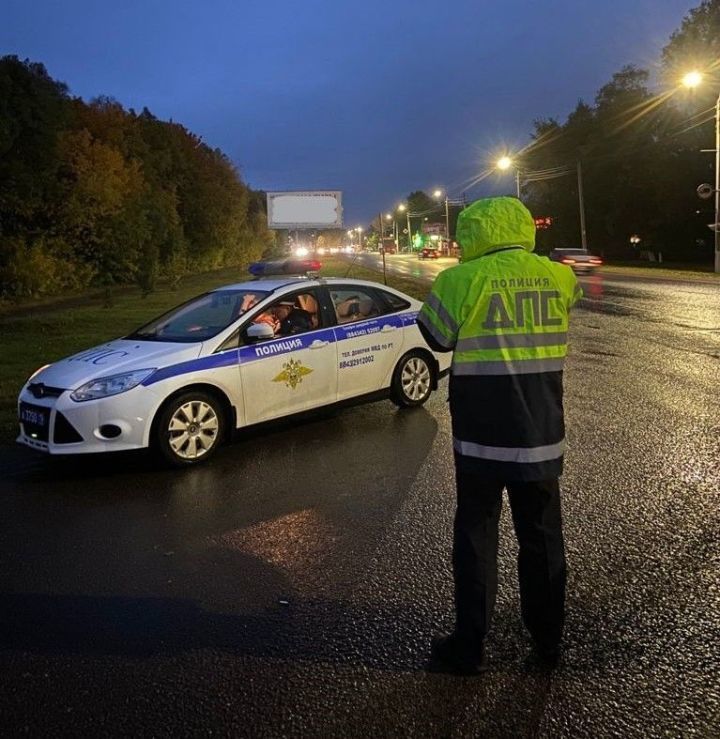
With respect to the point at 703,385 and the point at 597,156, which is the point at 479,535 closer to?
the point at 703,385

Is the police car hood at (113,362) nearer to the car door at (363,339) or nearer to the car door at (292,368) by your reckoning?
the car door at (292,368)

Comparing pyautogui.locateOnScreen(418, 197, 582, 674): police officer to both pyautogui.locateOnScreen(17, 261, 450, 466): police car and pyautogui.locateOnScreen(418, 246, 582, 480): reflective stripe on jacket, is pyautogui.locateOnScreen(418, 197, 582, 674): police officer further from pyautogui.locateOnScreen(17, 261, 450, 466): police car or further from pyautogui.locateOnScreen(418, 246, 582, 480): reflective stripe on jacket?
pyautogui.locateOnScreen(17, 261, 450, 466): police car

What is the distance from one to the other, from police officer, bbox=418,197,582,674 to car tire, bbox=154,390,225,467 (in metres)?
3.47

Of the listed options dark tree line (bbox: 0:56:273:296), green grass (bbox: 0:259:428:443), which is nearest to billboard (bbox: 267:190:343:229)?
green grass (bbox: 0:259:428:443)

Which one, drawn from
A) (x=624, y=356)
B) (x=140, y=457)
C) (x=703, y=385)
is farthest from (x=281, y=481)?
(x=624, y=356)

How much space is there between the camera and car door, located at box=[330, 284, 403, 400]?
24.1ft

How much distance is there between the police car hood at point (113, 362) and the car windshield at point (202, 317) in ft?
0.89

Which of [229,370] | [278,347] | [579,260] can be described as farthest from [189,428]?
[579,260]

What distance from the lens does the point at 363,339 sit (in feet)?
24.6

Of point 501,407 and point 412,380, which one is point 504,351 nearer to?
point 501,407

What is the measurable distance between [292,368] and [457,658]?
13.4ft

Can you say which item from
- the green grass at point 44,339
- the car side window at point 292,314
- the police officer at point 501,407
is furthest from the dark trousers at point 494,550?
the green grass at point 44,339

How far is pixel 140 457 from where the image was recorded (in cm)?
629

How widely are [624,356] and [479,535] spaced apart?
29.3 feet
